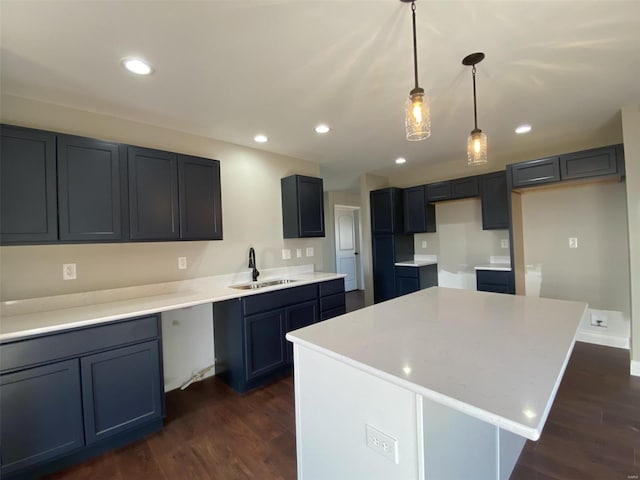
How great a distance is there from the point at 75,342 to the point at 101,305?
501mm

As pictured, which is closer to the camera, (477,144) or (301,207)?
(477,144)

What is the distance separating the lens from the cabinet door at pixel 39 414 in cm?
155

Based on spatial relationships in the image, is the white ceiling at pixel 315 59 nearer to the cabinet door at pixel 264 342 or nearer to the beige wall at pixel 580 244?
the beige wall at pixel 580 244

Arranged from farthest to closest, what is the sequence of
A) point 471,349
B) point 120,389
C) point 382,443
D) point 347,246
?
point 347,246
point 120,389
point 471,349
point 382,443

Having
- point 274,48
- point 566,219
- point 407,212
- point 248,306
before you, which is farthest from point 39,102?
point 566,219

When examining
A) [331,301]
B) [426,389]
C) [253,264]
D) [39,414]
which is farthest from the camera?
[331,301]

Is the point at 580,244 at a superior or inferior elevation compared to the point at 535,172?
inferior

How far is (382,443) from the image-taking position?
1033 mm

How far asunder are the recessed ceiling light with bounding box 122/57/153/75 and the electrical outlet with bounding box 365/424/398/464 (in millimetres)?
2206

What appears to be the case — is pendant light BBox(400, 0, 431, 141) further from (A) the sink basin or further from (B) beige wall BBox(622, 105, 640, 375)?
(B) beige wall BBox(622, 105, 640, 375)

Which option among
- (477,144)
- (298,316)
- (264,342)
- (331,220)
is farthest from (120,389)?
(331,220)

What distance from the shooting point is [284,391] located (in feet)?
8.50

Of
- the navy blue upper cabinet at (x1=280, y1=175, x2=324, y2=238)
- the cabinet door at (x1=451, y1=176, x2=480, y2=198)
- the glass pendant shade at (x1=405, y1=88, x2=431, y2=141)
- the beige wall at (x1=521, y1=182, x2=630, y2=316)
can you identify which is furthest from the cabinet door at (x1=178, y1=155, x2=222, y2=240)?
the beige wall at (x1=521, y1=182, x2=630, y2=316)

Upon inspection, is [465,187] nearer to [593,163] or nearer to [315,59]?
[593,163]
